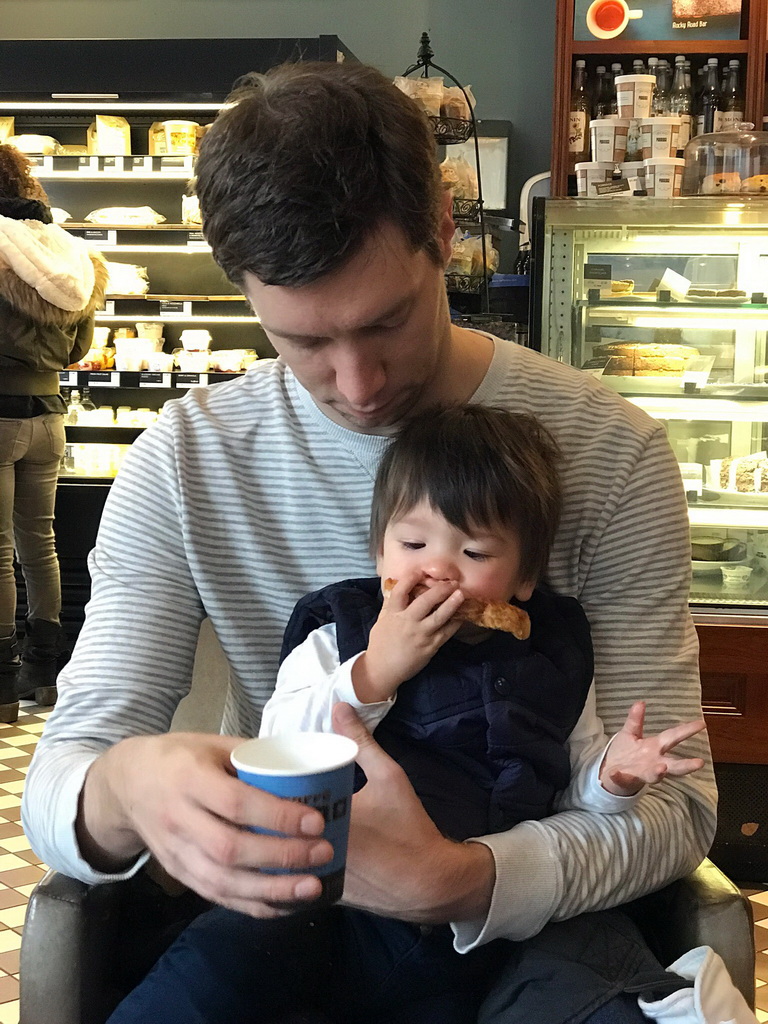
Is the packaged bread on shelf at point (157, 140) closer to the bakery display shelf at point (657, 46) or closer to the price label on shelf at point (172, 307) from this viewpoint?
the price label on shelf at point (172, 307)

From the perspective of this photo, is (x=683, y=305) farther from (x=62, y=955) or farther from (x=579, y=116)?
(x=62, y=955)

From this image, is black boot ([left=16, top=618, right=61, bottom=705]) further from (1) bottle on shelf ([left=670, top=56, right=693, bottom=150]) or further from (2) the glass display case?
(1) bottle on shelf ([left=670, top=56, right=693, bottom=150])

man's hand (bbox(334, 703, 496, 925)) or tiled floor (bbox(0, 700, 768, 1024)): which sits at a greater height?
man's hand (bbox(334, 703, 496, 925))

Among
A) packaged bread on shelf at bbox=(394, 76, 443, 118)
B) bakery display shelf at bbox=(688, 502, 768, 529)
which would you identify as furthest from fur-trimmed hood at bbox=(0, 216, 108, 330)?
bakery display shelf at bbox=(688, 502, 768, 529)

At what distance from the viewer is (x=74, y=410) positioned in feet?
19.6

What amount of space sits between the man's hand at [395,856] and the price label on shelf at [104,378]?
16.0 feet

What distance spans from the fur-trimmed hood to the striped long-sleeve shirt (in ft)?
10.3

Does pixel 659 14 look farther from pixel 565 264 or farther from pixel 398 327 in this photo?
pixel 398 327

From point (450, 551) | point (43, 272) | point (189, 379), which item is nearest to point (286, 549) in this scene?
point (450, 551)

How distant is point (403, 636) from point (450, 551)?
0.21 metres

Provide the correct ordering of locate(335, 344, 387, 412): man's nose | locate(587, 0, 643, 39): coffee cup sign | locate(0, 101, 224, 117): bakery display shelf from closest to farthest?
locate(335, 344, 387, 412): man's nose → locate(587, 0, 643, 39): coffee cup sign → locate(0, 101, 224, 117): bakery display shelf

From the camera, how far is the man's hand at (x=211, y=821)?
3.02ft

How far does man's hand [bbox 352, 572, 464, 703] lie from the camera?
130 cm

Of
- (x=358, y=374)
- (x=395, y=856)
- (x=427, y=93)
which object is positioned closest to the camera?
(x=395, y=856)
